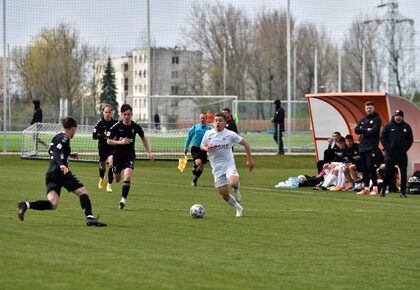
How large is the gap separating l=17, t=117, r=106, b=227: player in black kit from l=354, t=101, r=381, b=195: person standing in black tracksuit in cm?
1031

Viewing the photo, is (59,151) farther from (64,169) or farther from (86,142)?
(86,142)

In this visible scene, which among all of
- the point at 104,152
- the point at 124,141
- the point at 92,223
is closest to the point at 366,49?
the point at 104,152

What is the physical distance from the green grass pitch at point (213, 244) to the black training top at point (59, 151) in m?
1.00

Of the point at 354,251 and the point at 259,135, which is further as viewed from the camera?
the point at 259,135

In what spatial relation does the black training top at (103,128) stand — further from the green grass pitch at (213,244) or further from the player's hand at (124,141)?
the player's hand at (124,141)

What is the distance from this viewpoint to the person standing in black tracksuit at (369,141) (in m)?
23.5

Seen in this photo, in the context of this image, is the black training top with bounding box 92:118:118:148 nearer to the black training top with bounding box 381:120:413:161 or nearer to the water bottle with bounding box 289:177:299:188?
the water bottle with bounding box 289:177:299:188

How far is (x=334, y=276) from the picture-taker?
34.1 feet

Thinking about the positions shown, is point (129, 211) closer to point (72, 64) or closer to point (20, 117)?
point (20, 117)

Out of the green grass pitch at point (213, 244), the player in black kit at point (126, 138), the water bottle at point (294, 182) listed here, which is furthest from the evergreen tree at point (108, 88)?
the green grass pitch at point (213, 244)

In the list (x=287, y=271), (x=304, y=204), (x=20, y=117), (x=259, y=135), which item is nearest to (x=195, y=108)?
(x=259, y=135)

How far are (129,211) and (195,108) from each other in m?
33.0

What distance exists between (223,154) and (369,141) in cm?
729

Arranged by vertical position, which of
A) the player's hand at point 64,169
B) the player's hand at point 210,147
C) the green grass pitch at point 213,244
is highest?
the player's hand at point 210,147
